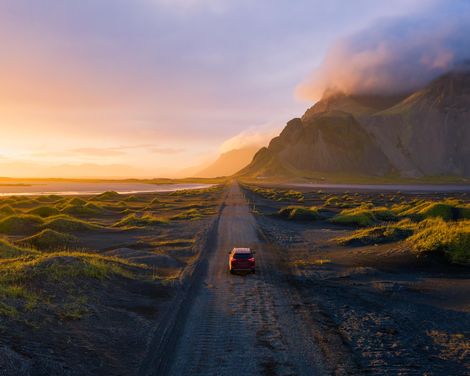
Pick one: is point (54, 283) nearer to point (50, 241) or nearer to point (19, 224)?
point (50, 241)

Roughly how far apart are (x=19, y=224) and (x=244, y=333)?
38529 mm

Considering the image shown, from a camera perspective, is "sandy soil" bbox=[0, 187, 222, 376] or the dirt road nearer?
"sandy soil" bbox=[0, 187, 222, 376]

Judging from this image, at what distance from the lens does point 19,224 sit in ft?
143

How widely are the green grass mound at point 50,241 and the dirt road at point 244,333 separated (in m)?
17.3

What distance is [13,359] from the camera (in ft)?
31.8

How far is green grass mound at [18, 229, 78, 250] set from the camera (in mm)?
33062

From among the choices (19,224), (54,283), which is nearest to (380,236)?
(54,283)

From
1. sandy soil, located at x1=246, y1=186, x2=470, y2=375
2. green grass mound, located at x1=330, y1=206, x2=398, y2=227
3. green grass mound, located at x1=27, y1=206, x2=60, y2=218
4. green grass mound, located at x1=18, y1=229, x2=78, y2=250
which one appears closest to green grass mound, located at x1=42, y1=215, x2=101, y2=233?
green grass mound, located at x1=18, y1=229, x2=78, y2=250

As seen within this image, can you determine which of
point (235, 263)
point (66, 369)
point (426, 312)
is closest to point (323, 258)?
point (235, 263)

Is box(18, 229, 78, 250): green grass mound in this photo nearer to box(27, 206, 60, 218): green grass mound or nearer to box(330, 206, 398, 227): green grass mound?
box(27, 206, 60, 218): green grass mound

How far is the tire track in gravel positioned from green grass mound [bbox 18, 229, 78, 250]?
1743cm

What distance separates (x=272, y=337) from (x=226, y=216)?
4252 centimetres

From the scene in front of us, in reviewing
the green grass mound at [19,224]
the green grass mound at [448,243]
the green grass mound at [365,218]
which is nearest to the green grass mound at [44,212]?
the green grass mound at [19,224]

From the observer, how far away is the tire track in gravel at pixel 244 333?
35.4 feet
